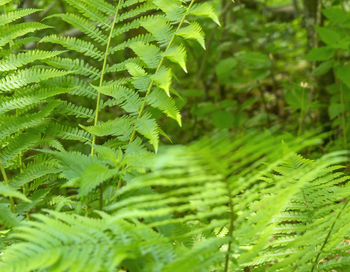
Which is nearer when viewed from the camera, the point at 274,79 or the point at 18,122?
the point at 18,122

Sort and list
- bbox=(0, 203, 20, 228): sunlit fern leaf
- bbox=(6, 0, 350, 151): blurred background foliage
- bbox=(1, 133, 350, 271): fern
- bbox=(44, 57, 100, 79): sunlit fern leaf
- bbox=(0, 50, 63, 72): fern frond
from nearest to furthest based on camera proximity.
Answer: bbox=(1, 133, 350, 271): fern
bbox=(0, 203, 20, 228): sunlit fern leaf
bbox=(0, 50, 63, 72): fern frond
bbox=(44, 57, 100, 79): sunlit fern leaf
bbox=(6, 0, 350, 151): blurred background foliage

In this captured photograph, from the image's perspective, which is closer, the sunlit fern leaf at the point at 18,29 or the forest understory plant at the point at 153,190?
the forest understory plant at the point at 153,190

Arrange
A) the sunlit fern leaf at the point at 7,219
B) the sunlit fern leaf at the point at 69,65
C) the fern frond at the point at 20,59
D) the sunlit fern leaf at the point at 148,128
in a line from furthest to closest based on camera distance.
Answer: the sunlit fern leaf at the point at 69,65
the fern frond at the point at 20,59
the sunlit fern leaf at the point at 148,128
the sunlit fern leaf at the point at 7,219

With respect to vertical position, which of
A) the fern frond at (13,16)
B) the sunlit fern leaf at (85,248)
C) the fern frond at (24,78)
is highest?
the fern frond at (13,16)

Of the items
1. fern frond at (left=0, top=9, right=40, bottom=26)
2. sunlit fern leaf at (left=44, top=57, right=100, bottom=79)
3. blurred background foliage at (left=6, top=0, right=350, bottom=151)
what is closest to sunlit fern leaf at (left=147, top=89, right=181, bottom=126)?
blurred background foliage at (left=6, top=0, right=350, bottom=151)

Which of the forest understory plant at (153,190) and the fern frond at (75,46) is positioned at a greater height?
the fern frond at (75,46)

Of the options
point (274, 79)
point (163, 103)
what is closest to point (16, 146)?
point (163, 103)

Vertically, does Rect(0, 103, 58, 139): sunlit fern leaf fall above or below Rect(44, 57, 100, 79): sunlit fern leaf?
below

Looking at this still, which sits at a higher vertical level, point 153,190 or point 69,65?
point 69,65

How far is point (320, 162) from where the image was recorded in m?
0.86

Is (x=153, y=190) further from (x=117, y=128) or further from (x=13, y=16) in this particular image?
(x=13, y=16)

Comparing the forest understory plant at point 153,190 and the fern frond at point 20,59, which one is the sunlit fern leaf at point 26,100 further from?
the fern frond at point 20,59

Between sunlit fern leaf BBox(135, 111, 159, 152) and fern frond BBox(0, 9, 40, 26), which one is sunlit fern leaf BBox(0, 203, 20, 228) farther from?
fern frond BBox(0, 9, 40, 26)

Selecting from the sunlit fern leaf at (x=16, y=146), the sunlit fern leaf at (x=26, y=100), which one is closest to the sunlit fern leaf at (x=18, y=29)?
the sunlit fern leaf at (x=26, y=100)
